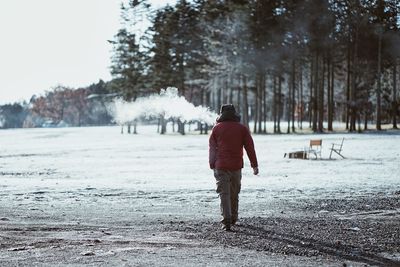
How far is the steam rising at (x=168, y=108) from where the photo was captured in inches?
2323

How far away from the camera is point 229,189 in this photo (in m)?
9.56

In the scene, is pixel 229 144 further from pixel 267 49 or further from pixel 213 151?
pixel 267 49

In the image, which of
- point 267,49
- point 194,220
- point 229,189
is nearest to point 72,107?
point 267,49

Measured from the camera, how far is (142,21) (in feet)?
225

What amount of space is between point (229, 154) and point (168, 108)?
173 ft

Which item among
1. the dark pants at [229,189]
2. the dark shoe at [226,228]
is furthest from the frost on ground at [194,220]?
the dark pants at [229,189]

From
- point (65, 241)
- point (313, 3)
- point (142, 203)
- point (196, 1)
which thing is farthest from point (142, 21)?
point (65, 241)

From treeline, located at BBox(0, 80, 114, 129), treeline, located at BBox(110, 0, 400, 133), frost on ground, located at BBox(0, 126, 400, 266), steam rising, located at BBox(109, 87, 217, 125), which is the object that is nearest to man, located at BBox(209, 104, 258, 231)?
frost on ground, located at BBox(0, 126, 400, 266)

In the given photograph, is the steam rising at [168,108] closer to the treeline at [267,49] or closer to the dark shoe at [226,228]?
the treeline at [267,49]

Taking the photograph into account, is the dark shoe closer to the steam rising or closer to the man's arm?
the man's arm

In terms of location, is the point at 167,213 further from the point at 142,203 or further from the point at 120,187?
the point at 120,187

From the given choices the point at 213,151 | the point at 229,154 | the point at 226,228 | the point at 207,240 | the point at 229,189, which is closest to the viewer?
the point at 207,240

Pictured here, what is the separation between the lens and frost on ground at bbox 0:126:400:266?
7.18 metres

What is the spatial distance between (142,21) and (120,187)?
5494 cm
